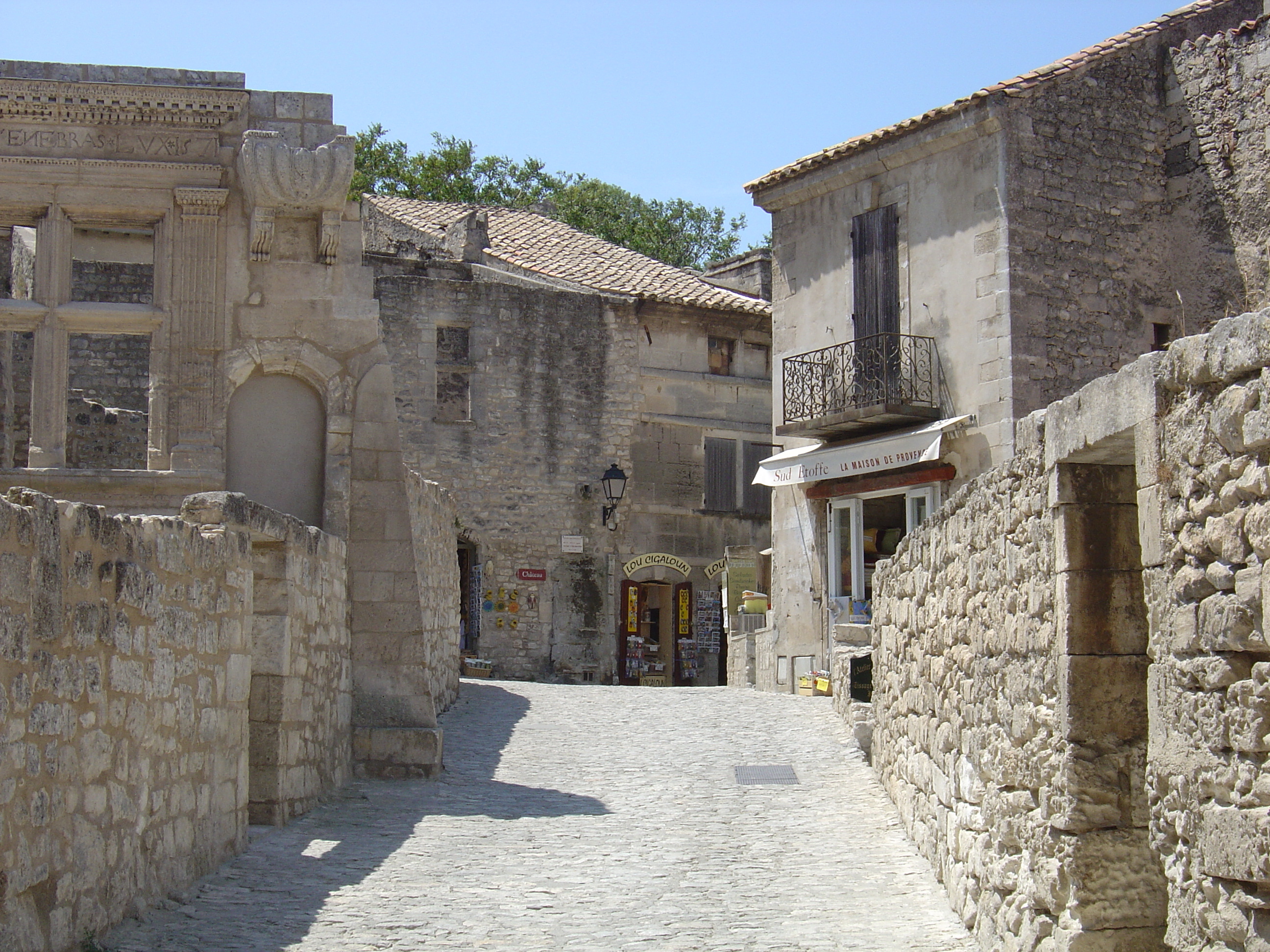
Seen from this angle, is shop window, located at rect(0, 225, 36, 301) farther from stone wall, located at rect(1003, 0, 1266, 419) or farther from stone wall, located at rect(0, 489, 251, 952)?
stone wall, located at rect(1003, 0, 1266, 419)

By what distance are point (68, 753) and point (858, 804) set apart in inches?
225

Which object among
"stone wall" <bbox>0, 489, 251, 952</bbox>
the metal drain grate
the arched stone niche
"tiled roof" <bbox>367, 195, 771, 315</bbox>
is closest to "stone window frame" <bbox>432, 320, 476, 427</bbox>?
"tiled roof" <bbox>367, 195, 771, 315</bbox>

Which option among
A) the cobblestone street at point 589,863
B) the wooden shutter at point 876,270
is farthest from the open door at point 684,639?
the cobblestone street at point 589,863

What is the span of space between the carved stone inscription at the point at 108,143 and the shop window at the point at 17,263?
19.2ft

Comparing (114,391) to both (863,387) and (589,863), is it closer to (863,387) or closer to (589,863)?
(863,387)

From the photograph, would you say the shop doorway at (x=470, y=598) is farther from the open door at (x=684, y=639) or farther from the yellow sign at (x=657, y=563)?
the open door at (x=684, y=639)

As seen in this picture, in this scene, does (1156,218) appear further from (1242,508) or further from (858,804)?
(1242,508)

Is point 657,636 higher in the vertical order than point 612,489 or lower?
lower

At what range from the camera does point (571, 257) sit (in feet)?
86.2

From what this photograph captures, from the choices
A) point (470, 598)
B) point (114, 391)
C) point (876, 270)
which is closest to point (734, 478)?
point (470, 598)

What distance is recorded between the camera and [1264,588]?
3449 millimetres

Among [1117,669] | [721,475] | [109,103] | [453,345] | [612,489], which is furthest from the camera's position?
[721,475]

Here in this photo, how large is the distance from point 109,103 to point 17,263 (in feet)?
28.5

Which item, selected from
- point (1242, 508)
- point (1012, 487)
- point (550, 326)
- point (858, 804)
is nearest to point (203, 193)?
point (858, 804)
